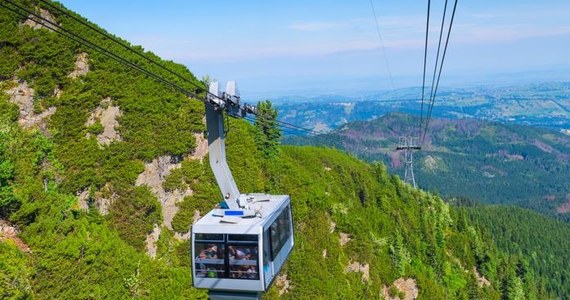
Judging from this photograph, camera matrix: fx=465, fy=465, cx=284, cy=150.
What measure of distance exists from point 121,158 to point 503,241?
572ft

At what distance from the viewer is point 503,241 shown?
593 ft

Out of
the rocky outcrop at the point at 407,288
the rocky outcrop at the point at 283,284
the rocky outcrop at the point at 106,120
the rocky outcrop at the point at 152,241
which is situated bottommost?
the rocky outcrop at the point at 407,288

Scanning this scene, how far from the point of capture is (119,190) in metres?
41.2

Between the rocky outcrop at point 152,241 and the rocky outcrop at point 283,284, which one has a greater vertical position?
the rocky outcrop at point 152,241

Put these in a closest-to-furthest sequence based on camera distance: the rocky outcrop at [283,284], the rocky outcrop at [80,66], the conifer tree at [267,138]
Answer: the rocky outcrop at [80,66], the rocky outcrop at [283,284], the conifer tree at [267,138]

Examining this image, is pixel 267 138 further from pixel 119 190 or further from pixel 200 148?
pixel 119 190

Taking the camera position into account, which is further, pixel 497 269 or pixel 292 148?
pixel 497 269

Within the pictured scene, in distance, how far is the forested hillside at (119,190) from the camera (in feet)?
87.5

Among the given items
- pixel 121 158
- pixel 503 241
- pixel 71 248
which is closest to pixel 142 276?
pixel 71 248

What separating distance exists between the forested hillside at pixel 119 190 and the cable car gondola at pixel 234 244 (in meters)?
9.56

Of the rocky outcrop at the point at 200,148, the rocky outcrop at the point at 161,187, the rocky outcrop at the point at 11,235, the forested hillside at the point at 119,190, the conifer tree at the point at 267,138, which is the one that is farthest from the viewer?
the conifer tree at the point at 267,138

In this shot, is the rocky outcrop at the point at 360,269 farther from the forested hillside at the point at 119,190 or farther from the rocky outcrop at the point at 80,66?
the rocky outcrop at the point at 80,66

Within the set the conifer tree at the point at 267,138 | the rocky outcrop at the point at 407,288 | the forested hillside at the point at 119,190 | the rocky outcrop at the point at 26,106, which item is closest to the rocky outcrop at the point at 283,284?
the forested hillside at the point at 119,190

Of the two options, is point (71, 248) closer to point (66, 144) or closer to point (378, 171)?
point (66, 144)
